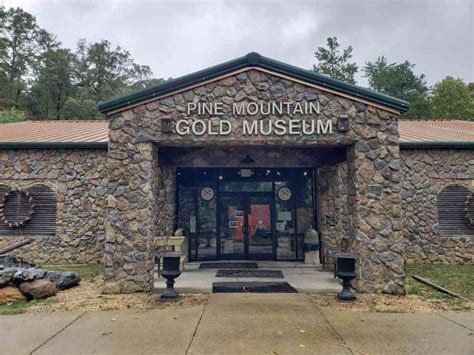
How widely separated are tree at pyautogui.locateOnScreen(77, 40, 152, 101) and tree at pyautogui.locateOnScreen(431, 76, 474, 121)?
31347mm

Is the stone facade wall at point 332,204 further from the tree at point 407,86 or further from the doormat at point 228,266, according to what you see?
the tree at point 407,86

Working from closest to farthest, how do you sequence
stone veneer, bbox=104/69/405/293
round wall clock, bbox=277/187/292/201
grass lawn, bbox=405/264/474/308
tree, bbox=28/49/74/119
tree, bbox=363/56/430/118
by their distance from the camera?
grass lawn, bbox=405/264/474/308 → stone veneer, bbox=104/69/405/293 → round wall clock, bbox=277/187/292/201 → tree, bbox=363/56/430/118 → tree, bbox=28/49/74/119

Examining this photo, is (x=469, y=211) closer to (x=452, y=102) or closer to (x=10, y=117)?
(x=452, y=102)

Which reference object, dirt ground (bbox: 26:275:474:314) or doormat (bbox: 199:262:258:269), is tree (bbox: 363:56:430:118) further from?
dirt ground (bbox: 26:275:474:314)

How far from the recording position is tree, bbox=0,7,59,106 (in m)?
37.0

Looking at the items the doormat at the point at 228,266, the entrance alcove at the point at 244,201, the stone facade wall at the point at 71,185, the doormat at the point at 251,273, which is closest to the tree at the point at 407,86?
the entrance alcove at the point at 244,201

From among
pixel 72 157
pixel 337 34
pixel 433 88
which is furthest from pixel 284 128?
pixel 337 34

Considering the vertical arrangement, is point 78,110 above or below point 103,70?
below

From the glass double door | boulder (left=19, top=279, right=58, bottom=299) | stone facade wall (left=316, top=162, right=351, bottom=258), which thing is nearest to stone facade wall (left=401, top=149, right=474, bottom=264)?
stone facade wall (left=316, top=162, right=351, bottom=258)

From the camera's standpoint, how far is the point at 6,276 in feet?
22.5

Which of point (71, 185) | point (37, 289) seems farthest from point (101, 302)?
point (71, 185)

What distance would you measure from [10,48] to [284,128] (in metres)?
43.4

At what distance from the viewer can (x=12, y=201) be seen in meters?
10.8

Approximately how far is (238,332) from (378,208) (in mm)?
4181
